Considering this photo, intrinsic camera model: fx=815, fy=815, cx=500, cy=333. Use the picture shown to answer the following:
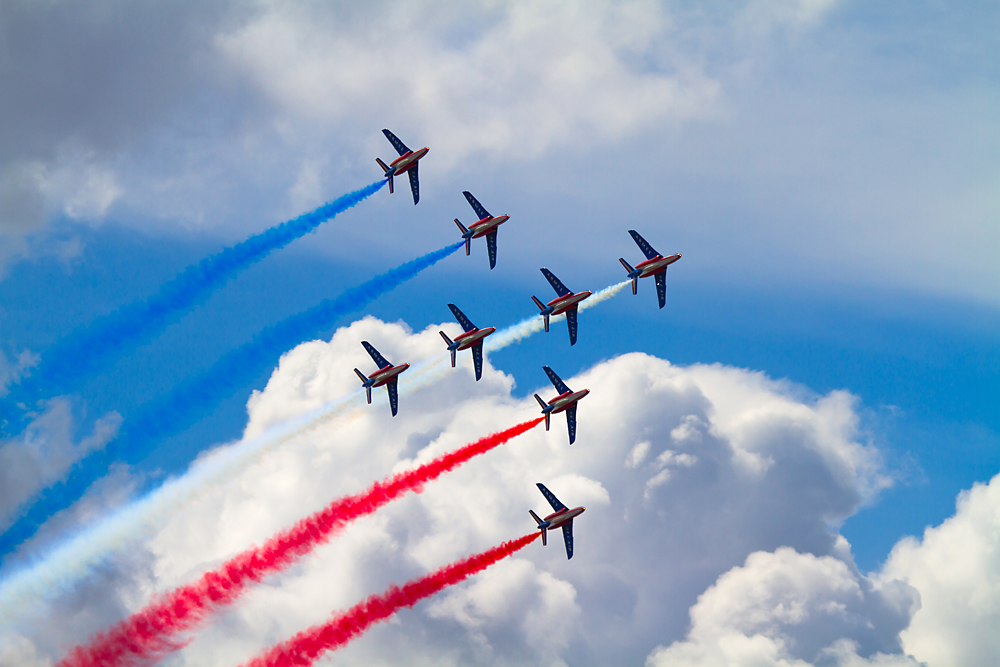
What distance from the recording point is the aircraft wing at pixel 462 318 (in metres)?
115

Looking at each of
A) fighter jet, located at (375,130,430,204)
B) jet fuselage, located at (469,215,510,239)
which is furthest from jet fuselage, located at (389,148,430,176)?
jet fuselage, located at (469,215,510,239)

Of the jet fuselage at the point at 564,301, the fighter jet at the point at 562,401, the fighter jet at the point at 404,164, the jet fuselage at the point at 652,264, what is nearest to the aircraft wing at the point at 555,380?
the fighter jet at the point at 562,401

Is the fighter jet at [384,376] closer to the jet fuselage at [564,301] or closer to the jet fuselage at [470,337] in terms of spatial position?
the jet fuselage at [470,337]

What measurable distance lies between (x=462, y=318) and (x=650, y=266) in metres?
27.8

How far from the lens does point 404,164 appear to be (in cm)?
11544

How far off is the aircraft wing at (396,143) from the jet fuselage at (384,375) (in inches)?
1204

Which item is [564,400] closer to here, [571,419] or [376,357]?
[571,419]

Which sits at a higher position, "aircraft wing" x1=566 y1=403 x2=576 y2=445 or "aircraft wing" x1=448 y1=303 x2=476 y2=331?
"aircraft wing" x1=448 y1=303 x2=476 y2=331

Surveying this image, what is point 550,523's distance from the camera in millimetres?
115875

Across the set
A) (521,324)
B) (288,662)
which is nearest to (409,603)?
(288,662)

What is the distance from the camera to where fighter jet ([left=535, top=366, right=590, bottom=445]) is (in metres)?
115

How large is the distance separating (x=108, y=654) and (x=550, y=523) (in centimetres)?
5754

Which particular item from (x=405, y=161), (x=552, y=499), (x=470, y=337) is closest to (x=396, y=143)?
(x=405, y=161)

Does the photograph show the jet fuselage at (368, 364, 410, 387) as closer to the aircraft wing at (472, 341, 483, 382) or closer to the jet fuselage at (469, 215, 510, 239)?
the aircraft wing at (472, 341, 483, 382)
